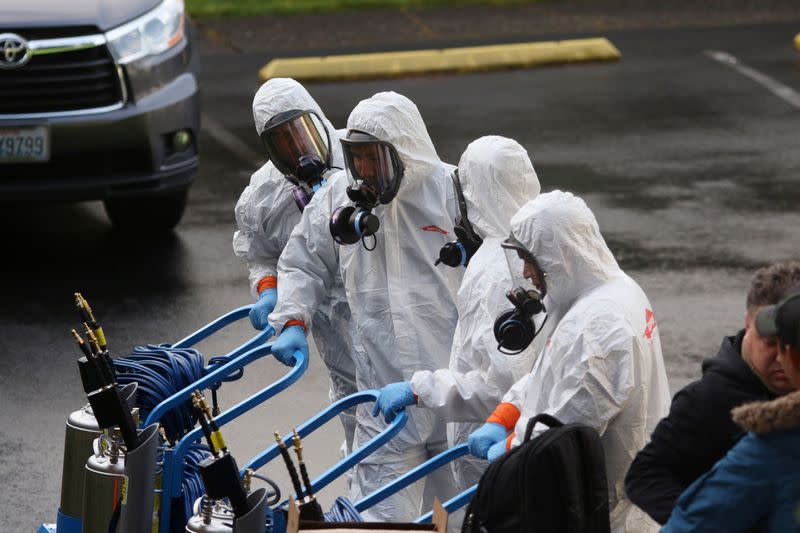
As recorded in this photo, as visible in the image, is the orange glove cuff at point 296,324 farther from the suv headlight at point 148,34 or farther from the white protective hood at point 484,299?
the suv headlight at point 148,34

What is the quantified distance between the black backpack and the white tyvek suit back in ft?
0.95

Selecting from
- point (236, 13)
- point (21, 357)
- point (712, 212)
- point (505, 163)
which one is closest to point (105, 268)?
point (21, 357)

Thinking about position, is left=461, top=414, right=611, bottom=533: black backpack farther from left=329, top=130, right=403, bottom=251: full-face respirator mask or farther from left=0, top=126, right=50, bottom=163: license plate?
left=0, top=126, right=50, bottom=163: license plate

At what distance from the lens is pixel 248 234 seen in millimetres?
6355

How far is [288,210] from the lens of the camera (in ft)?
20.5

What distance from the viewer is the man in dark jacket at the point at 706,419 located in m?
3.39

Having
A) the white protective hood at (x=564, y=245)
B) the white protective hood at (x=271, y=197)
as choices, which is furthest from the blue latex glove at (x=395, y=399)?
the white protective hood at (x=271, y=197)

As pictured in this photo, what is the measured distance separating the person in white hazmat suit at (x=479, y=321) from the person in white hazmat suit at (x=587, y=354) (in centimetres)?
29

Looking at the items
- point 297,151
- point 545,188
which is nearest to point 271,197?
point 297,151

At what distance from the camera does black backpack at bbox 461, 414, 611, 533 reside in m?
3.61

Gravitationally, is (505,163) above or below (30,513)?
above

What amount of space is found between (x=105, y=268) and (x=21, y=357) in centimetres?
144

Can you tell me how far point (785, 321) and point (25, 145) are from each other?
6370mm

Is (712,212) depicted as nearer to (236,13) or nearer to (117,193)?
(117,193)
